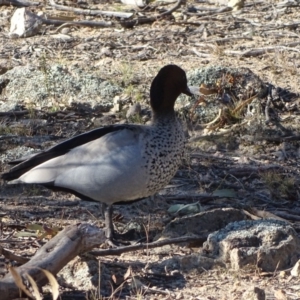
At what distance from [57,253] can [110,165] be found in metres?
1.57

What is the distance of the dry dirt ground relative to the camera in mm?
5062

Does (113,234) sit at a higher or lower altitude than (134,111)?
lower

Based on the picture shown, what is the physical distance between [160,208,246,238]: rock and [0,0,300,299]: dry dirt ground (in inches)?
8.2

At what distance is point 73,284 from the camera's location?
4.81 meters

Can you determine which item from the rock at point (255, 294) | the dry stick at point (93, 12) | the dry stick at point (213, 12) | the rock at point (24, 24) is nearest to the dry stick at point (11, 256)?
the rock at point (255, 294)

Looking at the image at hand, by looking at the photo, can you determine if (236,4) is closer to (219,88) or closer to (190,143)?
(219,88)

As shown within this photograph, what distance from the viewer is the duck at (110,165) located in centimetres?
598

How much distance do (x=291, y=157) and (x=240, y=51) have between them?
254cm

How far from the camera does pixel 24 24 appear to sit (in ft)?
35.0

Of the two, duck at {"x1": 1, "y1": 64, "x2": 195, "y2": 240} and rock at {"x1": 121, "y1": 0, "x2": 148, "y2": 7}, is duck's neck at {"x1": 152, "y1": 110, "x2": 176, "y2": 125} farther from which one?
rock at {"x1": 121, "y1": 0, "x2": 148, "y2": 7}

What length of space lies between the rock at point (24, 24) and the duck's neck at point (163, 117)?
182 inches

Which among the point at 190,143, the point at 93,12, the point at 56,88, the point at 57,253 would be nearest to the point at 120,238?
the point at 57,253

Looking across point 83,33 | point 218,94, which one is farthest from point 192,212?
point 83,33

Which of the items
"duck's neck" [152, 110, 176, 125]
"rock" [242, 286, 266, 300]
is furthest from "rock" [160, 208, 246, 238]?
"rock" [242, 286, 266, 300]
